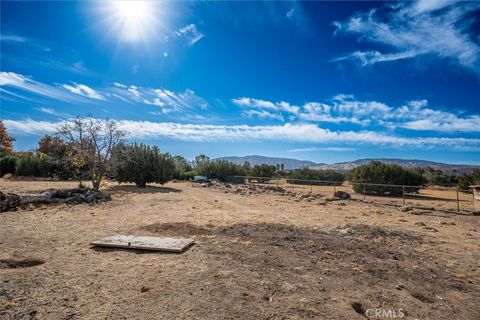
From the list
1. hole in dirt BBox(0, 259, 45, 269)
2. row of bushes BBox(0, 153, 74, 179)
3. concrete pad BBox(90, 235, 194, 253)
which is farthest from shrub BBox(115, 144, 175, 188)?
hole in dirt BBox(0, 259, 45, 269)

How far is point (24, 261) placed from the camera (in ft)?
17.0

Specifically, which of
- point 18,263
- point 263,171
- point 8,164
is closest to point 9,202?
point 18,263

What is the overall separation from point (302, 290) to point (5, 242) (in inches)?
250

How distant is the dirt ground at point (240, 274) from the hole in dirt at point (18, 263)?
25 millimetres

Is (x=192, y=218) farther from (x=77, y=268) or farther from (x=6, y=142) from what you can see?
(x=6, y=142)

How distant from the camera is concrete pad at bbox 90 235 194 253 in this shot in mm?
5922

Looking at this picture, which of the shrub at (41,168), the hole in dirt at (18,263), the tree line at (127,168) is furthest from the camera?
the shrub at (41,168)

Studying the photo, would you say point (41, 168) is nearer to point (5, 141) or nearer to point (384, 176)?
point (5, 141)

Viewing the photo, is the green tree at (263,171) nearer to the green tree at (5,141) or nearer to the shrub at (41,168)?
the shrub at (41,168)

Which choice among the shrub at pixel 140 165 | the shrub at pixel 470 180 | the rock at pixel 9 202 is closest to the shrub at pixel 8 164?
the shrub at pixel 140 165

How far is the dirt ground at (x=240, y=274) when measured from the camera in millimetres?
3658

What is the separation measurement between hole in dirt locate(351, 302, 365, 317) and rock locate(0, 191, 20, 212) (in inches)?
470

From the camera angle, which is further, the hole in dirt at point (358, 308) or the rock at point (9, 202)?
the rock at point (9, 202)
